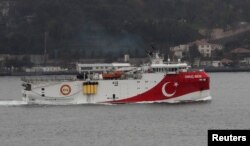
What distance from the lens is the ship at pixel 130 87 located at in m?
55.6

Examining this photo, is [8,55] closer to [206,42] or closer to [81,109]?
[206,42]

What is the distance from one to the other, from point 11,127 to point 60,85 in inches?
407

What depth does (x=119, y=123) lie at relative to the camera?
4656 centimetres

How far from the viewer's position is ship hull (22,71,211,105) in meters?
55.6

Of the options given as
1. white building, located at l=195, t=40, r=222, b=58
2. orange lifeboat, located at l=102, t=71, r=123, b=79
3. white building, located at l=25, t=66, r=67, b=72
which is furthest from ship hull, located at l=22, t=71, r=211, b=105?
white building, located at l=195, t=40, r=222, b=58

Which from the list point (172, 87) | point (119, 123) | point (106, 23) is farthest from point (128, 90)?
point (106, 23)

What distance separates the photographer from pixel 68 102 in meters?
56.3

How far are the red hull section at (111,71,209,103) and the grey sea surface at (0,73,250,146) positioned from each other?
1034mm

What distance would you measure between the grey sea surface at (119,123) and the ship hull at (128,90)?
0.95 meters

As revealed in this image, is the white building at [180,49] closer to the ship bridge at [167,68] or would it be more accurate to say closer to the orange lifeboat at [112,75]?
the orange lifeboat at [112,75]

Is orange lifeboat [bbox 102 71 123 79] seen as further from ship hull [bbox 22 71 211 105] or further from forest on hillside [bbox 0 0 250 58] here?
forest on hillside [bbox 0 0 250 58]

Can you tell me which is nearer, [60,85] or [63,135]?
[63,135]

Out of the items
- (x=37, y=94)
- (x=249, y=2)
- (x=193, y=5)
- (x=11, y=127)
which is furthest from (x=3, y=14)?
(x=11, y=127)

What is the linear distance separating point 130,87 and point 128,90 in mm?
213
